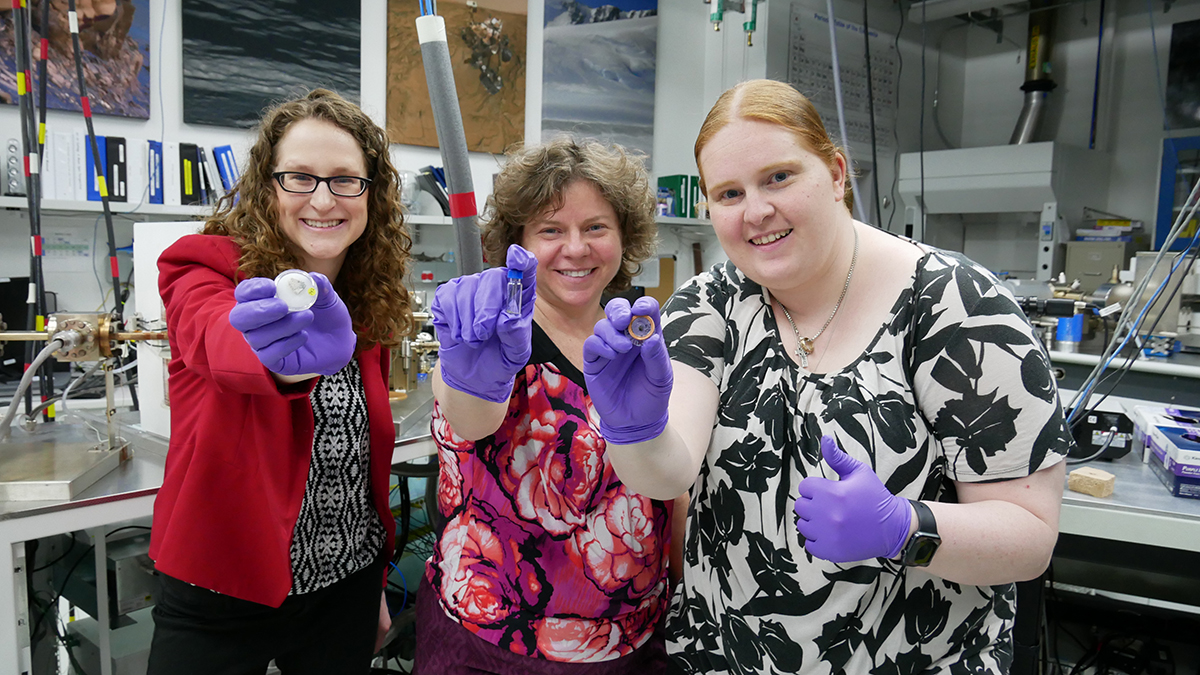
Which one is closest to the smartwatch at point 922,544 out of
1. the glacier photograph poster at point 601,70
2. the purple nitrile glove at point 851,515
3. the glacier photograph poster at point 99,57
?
the purple nitrile glove at point 851,515

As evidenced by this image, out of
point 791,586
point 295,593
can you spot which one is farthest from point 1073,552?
point 295,593

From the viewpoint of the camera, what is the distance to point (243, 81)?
3133mm

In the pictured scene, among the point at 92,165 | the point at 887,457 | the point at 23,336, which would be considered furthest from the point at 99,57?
the point at 887,457

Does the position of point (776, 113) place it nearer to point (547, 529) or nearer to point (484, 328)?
point (484, 328)

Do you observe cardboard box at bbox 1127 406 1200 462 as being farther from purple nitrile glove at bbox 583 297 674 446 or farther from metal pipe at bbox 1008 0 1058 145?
metal pipe at bbox 1008 0 1058 145

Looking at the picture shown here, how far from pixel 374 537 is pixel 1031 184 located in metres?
3.41

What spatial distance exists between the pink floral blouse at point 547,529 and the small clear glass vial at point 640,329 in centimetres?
28

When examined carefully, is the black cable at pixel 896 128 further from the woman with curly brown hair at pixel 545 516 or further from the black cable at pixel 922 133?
the woman with curly brown hair at pixel 545 516

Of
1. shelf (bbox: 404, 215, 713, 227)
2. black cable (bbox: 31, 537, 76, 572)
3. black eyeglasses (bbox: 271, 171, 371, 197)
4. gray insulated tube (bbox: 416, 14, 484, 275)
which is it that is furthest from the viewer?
shelf (bbox: 404, 215, 713, 227)

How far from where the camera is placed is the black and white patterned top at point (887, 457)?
33.1 inches

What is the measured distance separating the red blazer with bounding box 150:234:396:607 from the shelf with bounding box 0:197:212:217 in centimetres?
169

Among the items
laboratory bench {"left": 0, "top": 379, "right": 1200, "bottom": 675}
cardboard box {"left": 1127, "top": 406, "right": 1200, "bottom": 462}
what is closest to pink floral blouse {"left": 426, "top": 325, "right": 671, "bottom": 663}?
laboratory bench {"left": 0, "top": 379, "right": 1200, "bottom": 675}

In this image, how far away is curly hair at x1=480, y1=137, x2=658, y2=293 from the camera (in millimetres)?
1142

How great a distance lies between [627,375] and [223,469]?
0.64 metres
